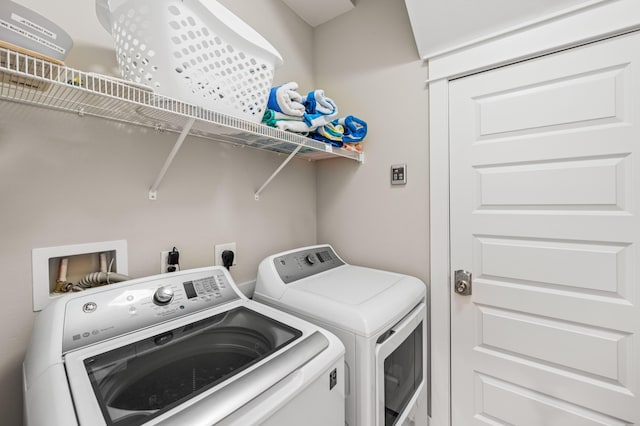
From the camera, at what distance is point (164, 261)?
121 centimetres

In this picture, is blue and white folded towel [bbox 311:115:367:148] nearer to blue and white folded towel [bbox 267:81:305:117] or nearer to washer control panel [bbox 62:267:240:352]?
blue and white folded towel [bbox 267:81:305:117]

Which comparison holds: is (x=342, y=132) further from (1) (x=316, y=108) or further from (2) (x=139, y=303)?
(2) (x=139, y=303)

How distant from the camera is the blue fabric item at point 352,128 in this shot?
1.63 metres

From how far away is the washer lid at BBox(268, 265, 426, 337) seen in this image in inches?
39.8

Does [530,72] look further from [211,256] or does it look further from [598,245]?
[211,256]

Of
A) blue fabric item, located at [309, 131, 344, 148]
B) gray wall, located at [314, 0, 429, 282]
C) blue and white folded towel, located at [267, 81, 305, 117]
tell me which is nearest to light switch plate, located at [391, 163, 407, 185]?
gray wall, located at [314, 0, 429, 282]

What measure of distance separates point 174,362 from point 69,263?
564 mm

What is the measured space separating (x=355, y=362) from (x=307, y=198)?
120cm

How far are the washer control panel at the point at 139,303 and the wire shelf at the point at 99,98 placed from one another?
603 millimetres

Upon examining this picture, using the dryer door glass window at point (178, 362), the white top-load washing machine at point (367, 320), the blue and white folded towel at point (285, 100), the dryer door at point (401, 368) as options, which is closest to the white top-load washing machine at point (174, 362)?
the dryer door glass window at point (178, 362)

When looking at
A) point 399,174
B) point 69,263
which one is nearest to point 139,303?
point 69,263

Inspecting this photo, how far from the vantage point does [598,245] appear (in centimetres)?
114

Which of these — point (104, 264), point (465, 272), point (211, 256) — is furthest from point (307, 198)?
point (104, 264)

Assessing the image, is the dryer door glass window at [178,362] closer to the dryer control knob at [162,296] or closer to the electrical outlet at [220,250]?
the dryer control knob at [162,296]
